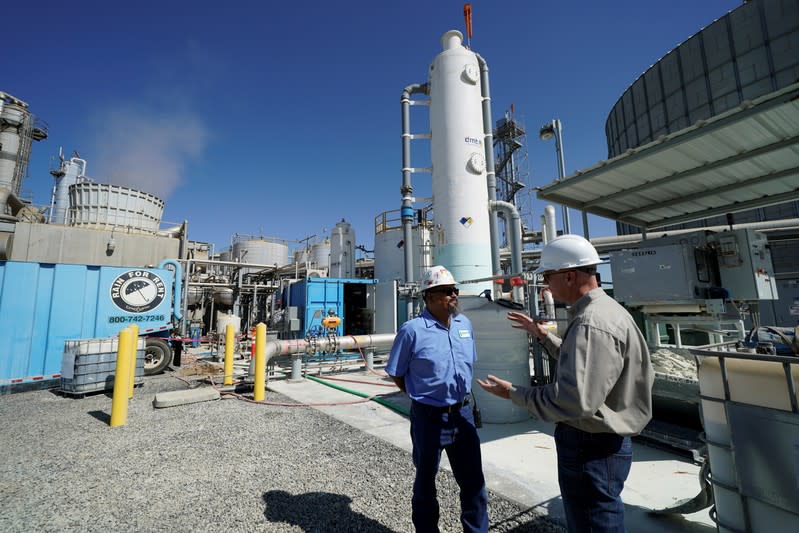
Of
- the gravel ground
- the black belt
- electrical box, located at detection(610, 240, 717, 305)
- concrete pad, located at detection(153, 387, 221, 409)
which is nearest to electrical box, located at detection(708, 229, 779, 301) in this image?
electrical box, located at detection(610, 240, 717, 305)

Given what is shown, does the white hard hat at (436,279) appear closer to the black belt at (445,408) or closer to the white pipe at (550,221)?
the black belt at (445,408)

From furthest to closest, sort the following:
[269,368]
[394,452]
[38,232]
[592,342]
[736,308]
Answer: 1. [38,232]
2. [269,368]
3. [736,308]
4. [394,452]
5. [592,342]

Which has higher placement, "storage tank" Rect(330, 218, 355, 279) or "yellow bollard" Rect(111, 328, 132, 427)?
"storage tank" Rect(330, 218, 355, 279)

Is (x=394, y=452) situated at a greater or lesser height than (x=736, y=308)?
lesser

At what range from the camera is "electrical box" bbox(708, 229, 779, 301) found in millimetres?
4949

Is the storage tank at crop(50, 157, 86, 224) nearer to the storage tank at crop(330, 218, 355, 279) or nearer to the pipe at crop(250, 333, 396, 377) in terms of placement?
the storage tank at crop(330, 218, 355, 279)

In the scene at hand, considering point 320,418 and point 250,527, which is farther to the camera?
point 320,418

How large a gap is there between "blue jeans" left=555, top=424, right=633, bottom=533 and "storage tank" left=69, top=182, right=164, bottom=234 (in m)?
23.4

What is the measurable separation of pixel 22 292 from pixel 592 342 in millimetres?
12042

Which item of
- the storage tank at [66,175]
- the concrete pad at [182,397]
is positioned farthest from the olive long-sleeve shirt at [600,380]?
the storage tank at [66,175]

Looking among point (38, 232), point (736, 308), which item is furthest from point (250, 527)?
point (38, 232)

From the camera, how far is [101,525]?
304 cm

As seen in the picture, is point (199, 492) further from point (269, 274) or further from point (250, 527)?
point (269, 274)

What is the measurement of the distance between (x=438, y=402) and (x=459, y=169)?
8.95 meters
